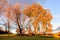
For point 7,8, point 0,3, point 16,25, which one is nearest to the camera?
point 0,3

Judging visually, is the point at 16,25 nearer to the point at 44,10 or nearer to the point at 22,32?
the point at 22,32

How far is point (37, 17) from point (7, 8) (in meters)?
6.96

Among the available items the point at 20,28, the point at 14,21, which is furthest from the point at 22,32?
the point at 14,21

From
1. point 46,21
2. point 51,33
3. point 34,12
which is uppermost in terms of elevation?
point 34,12

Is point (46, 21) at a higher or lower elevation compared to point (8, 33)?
higher

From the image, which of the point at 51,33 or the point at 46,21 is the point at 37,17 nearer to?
the point at 46,21

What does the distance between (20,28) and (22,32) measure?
1.88m

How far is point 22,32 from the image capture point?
30.1 m

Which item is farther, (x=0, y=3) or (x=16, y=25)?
(x=16, y=25)

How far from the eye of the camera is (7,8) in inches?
1196

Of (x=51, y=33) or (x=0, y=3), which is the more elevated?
(x=0, y=3)

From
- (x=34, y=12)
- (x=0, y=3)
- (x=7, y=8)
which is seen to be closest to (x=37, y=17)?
(x=34, y=12)

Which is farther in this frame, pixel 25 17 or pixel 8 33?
pixel 25 17

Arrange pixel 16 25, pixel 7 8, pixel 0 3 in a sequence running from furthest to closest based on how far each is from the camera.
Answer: pixel 16 25 → pixel 7 8 → pixel 0 3
